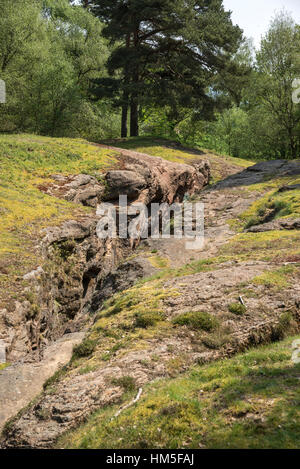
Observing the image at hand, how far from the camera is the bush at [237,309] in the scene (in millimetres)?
10242

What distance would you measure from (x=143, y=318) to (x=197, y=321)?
1.63m

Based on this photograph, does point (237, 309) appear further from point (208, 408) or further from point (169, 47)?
point (169, 47)

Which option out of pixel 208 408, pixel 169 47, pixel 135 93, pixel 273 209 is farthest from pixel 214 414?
pixel 169 47

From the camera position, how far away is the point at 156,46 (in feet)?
119

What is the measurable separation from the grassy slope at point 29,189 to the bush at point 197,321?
553cm

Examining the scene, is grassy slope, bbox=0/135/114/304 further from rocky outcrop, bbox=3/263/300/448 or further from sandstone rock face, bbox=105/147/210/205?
rocky outcrop, bbox=3/263/300/448

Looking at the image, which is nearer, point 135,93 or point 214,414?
point 214,414

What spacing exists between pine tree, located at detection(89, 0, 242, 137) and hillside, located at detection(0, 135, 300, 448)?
13830 millimetres

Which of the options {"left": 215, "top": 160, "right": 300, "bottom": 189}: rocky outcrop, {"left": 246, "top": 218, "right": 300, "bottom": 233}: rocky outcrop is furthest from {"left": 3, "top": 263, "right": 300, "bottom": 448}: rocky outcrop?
{"left": 215, "top": 160, "right": 300, "bottom": 189}: rocky outcrop

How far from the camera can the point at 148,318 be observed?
10.7 meters

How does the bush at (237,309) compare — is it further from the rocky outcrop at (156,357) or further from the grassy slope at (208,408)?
the grassy slope at (208,408)

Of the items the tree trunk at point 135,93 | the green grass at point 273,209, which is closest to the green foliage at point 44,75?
the tree trunk at point 135,93

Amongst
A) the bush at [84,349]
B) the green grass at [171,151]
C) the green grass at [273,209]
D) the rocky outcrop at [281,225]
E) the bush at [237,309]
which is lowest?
the bush at [84,349]

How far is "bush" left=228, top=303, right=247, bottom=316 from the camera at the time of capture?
10242mm
